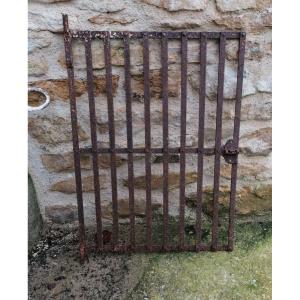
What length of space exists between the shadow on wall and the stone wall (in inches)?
1.5

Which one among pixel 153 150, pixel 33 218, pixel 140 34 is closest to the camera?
pixel 140 34

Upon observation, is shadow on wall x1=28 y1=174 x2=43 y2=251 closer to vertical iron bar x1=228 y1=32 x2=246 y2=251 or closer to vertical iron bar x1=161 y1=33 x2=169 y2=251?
vertical iron bar x1=161 y1=33 x2=169 y2=251

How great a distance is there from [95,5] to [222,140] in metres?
0.76

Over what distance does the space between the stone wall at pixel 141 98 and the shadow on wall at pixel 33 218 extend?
39mm

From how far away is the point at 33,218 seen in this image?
1872 mm

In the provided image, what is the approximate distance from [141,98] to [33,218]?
697 mm

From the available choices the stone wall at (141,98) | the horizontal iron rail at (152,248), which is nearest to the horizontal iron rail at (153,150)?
the stone wall at (141,98)

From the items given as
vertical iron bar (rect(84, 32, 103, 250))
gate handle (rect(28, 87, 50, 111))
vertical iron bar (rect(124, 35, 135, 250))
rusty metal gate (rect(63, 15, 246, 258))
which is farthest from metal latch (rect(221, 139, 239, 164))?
gate handle (rect(28, 87, 50, 111))

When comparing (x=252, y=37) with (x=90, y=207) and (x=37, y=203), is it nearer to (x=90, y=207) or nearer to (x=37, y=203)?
(x=90, y=207)

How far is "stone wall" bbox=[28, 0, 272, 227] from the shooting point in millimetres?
1690

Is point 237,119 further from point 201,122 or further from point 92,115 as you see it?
point 92,115

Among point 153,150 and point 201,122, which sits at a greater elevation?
point 201,122

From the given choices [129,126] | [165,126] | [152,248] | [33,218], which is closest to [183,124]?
[165,126]

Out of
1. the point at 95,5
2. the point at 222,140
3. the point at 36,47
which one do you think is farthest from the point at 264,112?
the point at 36,47
